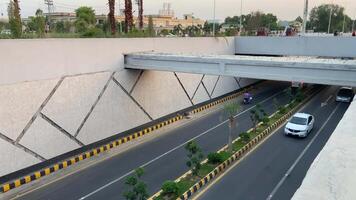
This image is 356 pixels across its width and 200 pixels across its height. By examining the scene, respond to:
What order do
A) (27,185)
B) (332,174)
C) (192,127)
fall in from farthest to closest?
1. (192,127)
2. (27,185)
3. (332,174)

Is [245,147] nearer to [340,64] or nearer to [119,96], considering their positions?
[340,64]

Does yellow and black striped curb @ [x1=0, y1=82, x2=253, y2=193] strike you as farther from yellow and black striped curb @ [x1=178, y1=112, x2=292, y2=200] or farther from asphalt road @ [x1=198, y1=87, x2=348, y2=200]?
asphalt road @ [x1=198, y1=87, x2=348, y2=200]

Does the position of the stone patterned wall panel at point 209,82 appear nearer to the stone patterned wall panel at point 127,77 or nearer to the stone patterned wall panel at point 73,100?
the stone patterned wall panel at point 127,77

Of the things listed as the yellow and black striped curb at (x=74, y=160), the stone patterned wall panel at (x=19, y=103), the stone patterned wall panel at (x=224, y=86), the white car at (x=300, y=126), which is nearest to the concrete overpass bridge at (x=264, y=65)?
the white car at (x=300, y=126)

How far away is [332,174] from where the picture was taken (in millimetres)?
5344

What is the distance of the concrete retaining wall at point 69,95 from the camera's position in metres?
14.2

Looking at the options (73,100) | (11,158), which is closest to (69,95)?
(73,100)

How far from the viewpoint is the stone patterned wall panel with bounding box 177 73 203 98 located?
26.0m

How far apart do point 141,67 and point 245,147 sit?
25.6 feet

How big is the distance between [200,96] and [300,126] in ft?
34.1

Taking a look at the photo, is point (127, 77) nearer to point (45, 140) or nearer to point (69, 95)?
point (69, 95)

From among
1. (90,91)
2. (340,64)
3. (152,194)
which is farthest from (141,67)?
(340,64)

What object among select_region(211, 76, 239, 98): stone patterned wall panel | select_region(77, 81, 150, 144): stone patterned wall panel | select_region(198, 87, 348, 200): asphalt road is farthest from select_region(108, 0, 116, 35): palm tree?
select_region(198, 87, 348, 200): asphalt road

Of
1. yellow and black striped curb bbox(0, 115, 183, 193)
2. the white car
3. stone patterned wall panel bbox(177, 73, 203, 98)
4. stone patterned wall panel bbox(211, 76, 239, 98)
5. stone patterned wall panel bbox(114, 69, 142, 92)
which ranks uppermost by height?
stone patterned wall panel bbox(114, 69, 142, 92)
